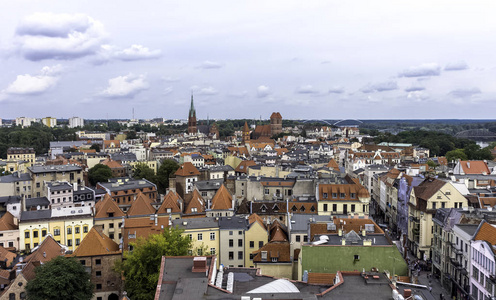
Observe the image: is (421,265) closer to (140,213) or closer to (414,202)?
(414,202)

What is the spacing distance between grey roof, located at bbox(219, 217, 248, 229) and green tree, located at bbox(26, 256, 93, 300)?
608 inches

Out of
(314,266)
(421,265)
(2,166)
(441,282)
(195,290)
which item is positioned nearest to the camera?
(195,290)

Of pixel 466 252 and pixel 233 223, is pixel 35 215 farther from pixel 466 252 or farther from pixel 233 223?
pixel 466 252

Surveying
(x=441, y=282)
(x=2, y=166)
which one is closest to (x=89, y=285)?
(x=441, y=282)

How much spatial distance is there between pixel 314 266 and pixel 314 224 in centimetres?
720

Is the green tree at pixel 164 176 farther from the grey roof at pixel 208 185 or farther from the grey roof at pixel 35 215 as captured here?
the grey roof at pixel 35 215

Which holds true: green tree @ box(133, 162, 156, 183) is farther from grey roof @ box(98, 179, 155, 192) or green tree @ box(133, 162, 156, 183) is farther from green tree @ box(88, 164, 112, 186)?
grey roof @ box(98, 179, 155, 192)

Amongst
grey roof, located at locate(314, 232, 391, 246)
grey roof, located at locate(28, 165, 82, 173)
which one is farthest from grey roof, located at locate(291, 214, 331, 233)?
grey roof, located at locate(28, 165, 82, 173)

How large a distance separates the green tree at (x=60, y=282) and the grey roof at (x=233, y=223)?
15.4 m

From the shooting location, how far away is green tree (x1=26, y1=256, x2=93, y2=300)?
3506cm

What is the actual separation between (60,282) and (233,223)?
19.2 meters

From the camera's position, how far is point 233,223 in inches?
1927

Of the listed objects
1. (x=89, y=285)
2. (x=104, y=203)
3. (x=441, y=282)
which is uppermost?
(x=104, y=203)

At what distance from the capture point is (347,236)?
3856 cm
